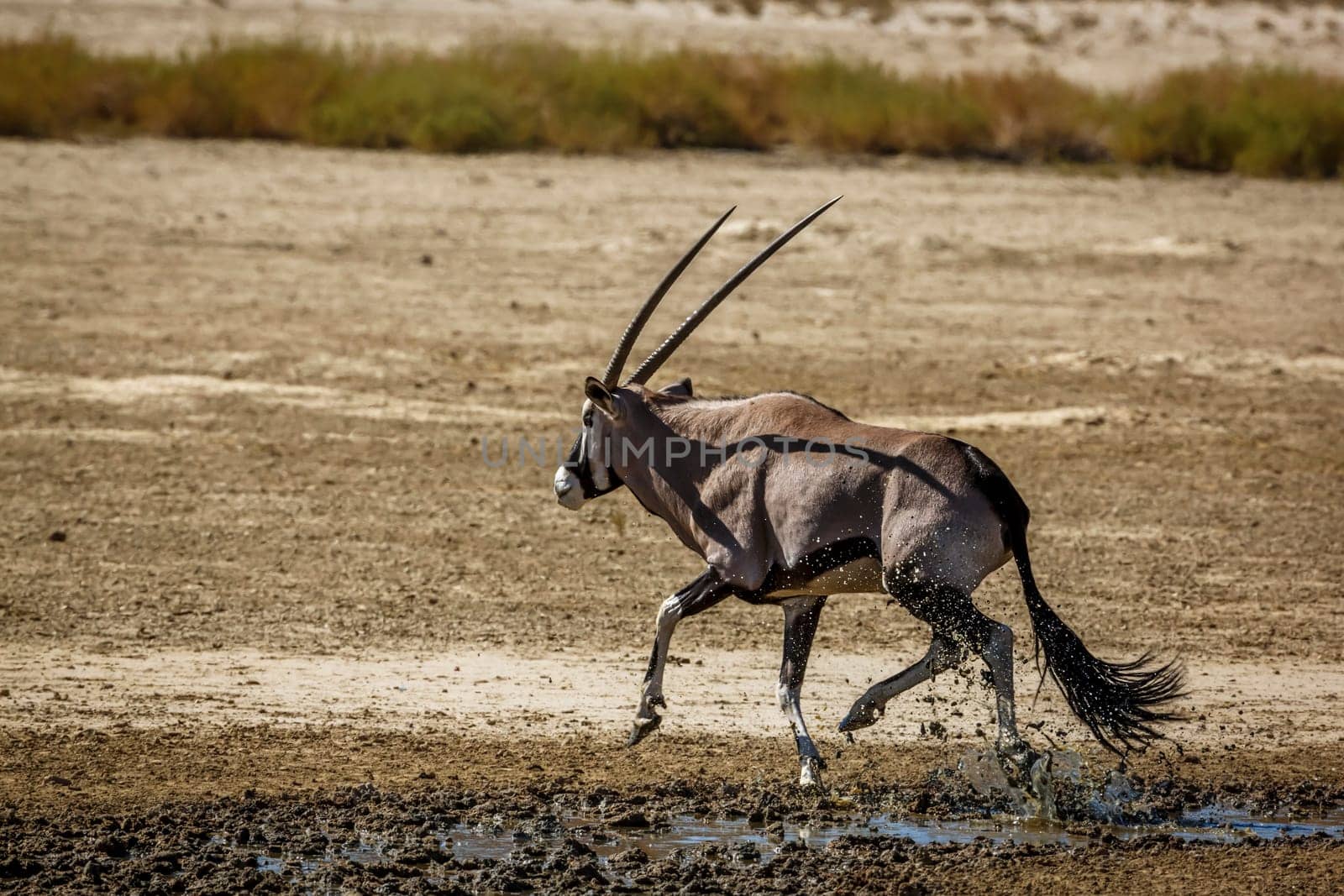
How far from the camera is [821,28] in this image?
4300 centimetres

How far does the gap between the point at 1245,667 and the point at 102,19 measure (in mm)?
27318

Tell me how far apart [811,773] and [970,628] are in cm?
99

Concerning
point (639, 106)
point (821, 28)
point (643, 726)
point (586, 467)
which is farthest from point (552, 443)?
point (821, 28)

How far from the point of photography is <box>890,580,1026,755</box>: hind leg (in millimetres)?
7113

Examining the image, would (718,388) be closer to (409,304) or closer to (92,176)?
(409,304)

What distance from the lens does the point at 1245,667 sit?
31.7 ft

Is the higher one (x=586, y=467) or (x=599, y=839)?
(x=586, y=467)

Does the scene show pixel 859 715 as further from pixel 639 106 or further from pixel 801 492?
pixel 639 106

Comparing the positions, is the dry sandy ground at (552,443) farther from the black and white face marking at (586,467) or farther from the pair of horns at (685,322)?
the pair of horns at (685,322)

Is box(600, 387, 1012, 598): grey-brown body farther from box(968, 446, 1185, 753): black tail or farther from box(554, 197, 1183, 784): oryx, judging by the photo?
box(968, 446, 1185, 753): black tail

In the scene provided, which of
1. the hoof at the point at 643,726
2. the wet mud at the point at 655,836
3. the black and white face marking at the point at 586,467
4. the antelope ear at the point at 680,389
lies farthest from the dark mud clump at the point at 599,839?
the antelope ear at the point at 680,389

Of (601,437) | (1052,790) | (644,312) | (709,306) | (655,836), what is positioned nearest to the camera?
(655,836)

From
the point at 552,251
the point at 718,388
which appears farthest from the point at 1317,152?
the point at 718,388

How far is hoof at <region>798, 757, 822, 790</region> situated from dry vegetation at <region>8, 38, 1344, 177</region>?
1674 cm
